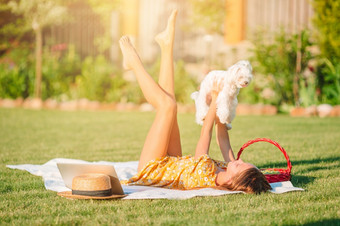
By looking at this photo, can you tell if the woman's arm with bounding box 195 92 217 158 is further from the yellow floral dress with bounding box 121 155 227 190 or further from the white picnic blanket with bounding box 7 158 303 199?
the white picnic blanket with bounding box 7 158 303 199

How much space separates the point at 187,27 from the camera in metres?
12.0

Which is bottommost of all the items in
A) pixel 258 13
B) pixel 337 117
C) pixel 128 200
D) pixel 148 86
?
pixel 337 117

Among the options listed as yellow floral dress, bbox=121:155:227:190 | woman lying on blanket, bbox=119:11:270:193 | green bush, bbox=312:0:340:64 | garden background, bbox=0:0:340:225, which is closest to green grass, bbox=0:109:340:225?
garden background, bbox=0:0:340:225

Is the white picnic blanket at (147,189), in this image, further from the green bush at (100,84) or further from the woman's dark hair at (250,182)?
the green bush at (100,84)

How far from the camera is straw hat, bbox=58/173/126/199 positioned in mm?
3035

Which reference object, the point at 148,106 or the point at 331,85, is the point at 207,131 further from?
the point at 148,106

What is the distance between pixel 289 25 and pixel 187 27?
8.99ft

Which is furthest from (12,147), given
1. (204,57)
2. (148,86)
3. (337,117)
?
(204,57)

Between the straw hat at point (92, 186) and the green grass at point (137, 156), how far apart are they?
0.17 feet

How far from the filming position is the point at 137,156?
5363mm

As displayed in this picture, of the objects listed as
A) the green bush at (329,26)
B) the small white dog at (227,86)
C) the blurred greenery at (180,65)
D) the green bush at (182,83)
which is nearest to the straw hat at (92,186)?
the small white dog at (227,86)

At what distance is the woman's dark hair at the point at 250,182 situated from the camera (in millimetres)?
3266

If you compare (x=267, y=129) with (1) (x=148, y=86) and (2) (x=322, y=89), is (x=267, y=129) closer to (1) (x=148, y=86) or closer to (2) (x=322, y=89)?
(2) (x=322, y=89)

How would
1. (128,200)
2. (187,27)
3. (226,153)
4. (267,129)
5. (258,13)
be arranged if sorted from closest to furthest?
(128,200)
(226,153)
(267,129)
(258,13)
(187,27)
